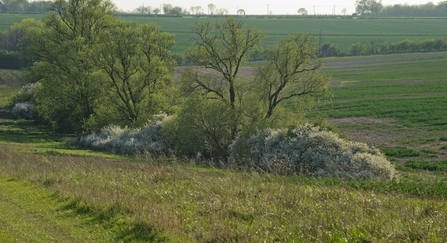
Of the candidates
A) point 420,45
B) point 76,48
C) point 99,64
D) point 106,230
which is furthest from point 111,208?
point 420,45

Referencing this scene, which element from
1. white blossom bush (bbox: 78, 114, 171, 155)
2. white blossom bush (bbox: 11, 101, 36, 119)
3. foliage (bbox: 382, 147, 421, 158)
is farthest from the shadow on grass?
white blossom bush (bbox: 11, 101, 36, 119)

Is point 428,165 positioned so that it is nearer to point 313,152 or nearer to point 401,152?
point 401,152

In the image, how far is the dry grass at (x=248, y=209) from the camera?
1134 centimetres

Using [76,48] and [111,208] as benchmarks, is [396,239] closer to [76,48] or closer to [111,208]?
[111,208]

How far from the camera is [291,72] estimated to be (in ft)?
142

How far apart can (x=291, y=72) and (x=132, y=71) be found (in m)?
18.4

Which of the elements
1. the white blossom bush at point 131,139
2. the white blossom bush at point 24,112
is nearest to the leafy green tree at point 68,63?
the white blossom bush at point 131,139

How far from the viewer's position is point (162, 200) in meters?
15.9

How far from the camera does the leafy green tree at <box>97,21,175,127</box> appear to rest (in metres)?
53.8

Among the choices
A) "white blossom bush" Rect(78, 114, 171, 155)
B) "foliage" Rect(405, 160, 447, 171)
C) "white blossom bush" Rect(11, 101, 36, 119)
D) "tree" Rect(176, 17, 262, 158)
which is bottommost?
"white blossom bush" Rect(11, 101, 36, 119)

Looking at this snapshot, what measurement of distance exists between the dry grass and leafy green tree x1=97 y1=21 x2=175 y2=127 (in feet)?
115

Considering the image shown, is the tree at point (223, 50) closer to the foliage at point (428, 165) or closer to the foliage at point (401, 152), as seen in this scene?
the foliage at point (401, 152)

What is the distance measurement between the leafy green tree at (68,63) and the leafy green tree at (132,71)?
222 centimetres

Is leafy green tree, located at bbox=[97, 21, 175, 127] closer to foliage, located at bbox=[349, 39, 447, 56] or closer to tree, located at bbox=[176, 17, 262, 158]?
tree, located at bbox=[176, 17, 262, 158]
